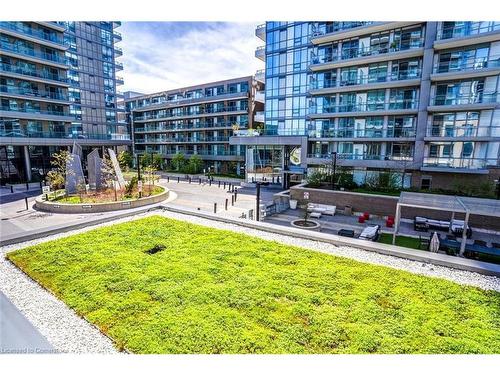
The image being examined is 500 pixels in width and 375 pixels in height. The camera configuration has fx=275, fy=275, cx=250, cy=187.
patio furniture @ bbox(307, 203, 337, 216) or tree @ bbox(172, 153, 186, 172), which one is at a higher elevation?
tree @ bbox(172, 153, 186, 172)

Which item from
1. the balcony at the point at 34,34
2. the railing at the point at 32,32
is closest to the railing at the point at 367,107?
the balcony at the point at 34,34

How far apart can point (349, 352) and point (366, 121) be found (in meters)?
25.3

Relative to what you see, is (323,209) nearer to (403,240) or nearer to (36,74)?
(403,240)

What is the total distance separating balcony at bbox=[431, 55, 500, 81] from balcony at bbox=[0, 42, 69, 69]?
42200 mm

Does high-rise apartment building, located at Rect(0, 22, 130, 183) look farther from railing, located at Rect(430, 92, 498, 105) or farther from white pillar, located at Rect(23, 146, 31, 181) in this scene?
railing, located at Rect(430, 92, 498, 105)

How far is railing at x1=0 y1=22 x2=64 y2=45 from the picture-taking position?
29.9 metres

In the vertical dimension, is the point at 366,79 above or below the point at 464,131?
above

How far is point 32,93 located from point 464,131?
149 ft

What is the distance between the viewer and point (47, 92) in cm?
3534

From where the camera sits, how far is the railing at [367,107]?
77.5 feet

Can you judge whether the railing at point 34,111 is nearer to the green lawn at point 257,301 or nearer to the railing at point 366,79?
the green lawn at point 257,301

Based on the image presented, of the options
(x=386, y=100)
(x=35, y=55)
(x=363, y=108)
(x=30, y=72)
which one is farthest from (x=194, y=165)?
(x=386, y=100)

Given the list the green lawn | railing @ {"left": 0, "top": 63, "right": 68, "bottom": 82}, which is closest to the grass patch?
the green lawn
